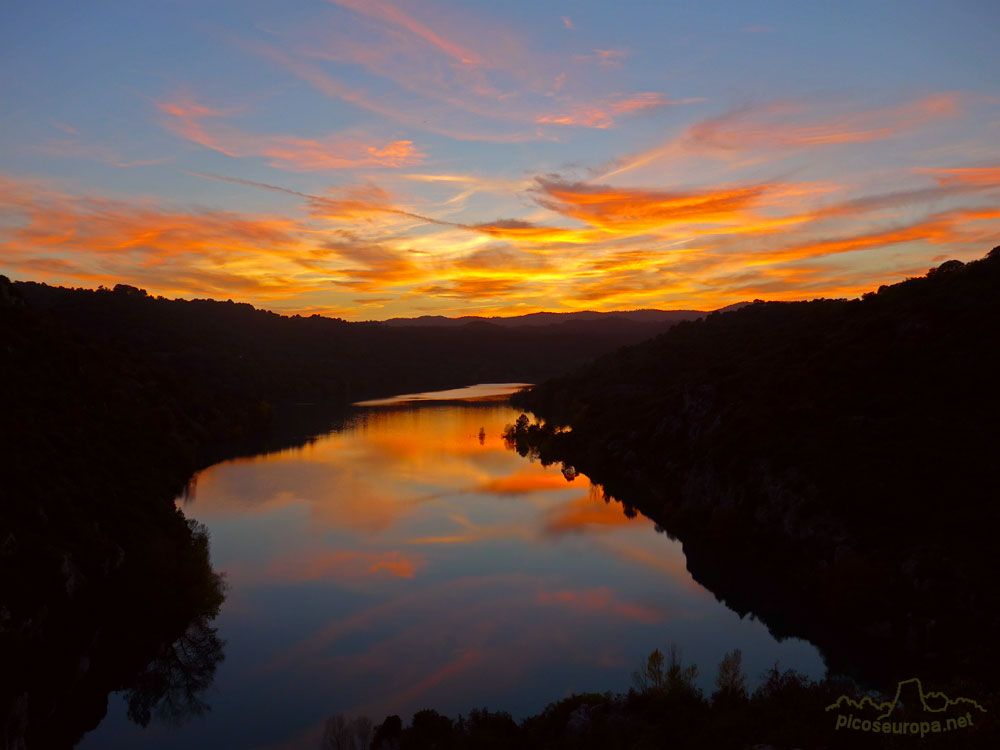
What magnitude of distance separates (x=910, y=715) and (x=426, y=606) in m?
26.9

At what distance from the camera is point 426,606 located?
39344 mm

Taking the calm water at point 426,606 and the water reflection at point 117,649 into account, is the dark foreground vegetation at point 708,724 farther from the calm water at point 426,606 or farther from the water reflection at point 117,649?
the water reflection at point 117,649

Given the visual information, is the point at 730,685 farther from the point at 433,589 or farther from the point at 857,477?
the point at 433,589

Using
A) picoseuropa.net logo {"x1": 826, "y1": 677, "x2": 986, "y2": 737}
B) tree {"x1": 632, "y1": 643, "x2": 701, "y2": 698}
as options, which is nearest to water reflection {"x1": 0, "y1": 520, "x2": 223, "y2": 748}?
tree {"x1": 632, "y1": 643, "x2": 701, "y2": 698}

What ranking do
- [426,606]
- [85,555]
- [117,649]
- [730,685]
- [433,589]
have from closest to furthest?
[730,685], [85,555], [117,649], [426,606], [433,589]

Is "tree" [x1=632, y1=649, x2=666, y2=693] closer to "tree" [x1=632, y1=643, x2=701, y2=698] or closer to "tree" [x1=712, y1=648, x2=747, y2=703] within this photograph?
"tree" [x1=632, y1=643, x2=701, y2=698]

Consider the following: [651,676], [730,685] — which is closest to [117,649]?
[651,676]

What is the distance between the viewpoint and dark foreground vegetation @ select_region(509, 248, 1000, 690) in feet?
103

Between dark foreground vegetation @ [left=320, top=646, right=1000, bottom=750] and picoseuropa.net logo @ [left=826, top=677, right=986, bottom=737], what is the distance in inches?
1.2

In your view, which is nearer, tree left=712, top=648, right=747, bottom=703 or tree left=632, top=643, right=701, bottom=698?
tree left=712, top=648, right=747, bottom=703

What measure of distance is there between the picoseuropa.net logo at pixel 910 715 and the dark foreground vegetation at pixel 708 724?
0.03 meters

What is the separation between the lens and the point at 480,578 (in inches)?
1754

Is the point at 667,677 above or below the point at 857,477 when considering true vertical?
below

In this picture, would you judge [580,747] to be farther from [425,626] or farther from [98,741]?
[98,741]
